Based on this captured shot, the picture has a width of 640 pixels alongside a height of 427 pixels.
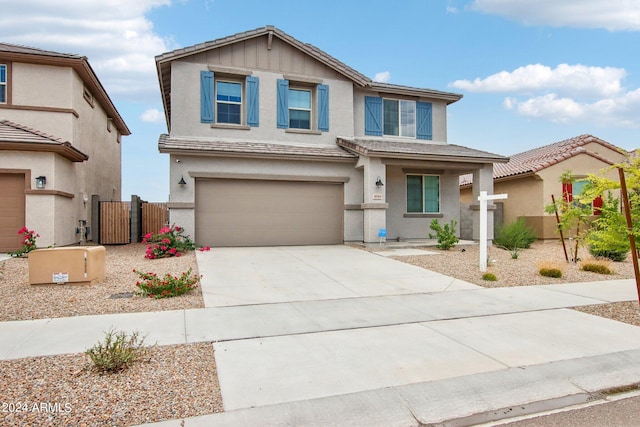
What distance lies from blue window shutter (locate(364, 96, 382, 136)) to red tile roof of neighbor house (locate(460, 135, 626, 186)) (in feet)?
21.4

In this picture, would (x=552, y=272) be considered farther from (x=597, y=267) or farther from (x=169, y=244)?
(x=169, y=244)

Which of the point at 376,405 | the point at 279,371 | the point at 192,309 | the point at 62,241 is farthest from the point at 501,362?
the point at 62,241

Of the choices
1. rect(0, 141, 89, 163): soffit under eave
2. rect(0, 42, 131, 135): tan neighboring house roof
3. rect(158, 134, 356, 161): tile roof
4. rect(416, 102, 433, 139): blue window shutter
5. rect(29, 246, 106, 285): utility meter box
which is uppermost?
rect(0, 42, 131, 135): tan neighboring house roof

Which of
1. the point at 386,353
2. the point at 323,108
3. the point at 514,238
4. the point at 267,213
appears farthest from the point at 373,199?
the point at 386,353

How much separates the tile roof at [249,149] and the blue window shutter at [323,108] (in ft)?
3.02

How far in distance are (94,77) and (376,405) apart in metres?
17.3

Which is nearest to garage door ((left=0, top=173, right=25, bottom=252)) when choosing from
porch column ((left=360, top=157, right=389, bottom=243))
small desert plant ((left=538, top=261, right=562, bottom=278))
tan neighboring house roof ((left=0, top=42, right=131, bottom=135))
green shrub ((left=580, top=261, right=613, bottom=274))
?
tan neighboring house roof ((left=0, top=42, right=131, bottom=135))

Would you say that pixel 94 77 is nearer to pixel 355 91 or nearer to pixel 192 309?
pixel 355 91

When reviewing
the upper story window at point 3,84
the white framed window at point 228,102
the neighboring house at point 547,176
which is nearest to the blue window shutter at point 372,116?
the white framed window at point 228,102

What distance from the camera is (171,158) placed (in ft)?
47.0

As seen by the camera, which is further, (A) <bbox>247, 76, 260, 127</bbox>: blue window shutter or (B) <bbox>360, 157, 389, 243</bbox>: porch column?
(A) <bbox>247, 76, 260, 127</bbox>: blue window shutter

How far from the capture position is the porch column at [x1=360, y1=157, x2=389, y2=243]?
15094 millimetres

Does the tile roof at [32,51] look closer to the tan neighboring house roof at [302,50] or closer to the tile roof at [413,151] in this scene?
the tan neighboring house roof at [302,50]

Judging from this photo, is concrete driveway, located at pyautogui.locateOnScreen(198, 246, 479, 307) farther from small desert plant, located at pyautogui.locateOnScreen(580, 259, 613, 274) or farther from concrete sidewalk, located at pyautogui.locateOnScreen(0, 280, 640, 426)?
small desert plant, located at pyautogui.locateOnScreen(580, 259, 613, 274)
